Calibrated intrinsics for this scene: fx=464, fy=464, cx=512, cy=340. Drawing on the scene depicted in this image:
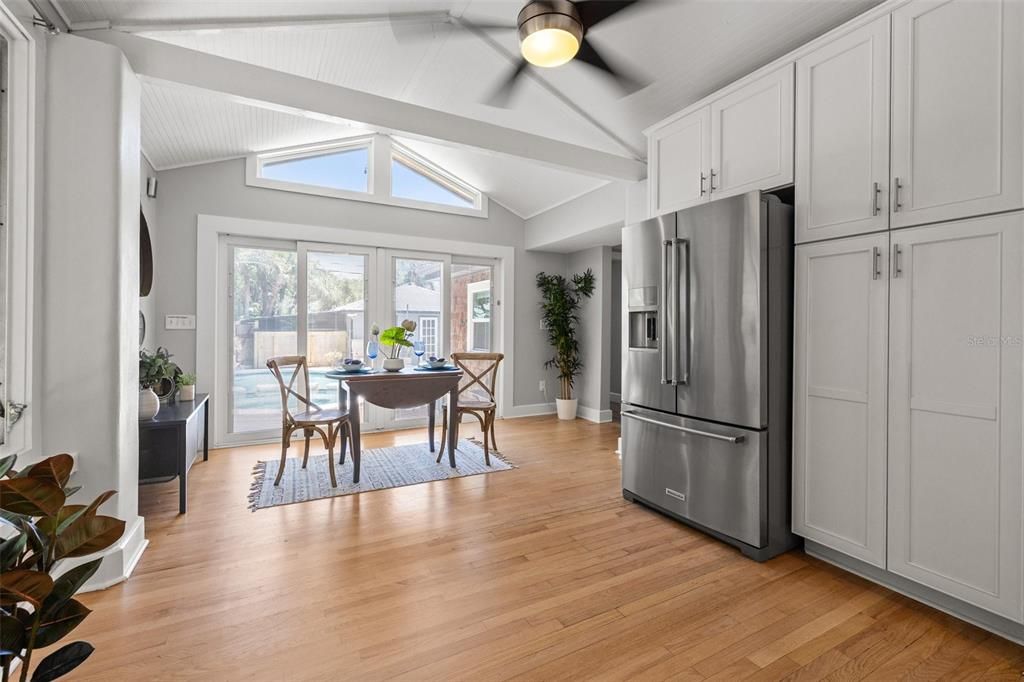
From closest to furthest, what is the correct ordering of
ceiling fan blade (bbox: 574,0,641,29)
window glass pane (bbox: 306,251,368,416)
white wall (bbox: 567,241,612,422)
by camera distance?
ceiling fan blade (bbox: 574,0,641,29), window glass pane (bbox: 306,251,368,416), white wall (bbox: 567,241,612,422)

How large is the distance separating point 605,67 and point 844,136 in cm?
112

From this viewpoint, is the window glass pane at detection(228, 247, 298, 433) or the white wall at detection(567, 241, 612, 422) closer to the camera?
the window glass pane at detection(228, 247, 298, 433)

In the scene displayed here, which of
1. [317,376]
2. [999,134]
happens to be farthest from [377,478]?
[999,134]

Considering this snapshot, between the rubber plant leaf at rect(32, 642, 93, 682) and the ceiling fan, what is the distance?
219 centimetres

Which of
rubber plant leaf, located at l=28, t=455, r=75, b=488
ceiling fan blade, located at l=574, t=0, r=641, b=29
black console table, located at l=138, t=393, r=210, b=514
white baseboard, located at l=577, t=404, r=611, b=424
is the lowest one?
white baseboard, located at l=577, t=404, r=611, b=424

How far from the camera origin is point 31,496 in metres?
0.81

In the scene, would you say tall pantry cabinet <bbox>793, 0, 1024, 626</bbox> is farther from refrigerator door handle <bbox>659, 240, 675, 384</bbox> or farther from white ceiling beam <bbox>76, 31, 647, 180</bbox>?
white ceiling beam <bbox>76, 31, 647, 180</bbox>

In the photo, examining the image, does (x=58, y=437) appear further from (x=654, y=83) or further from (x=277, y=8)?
(x=654, y=83)

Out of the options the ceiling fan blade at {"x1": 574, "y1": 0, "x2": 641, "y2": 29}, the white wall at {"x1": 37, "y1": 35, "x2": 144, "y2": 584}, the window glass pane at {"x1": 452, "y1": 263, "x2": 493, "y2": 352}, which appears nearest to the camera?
the ceiling fan blade at {"x1": 574, "y1": 0, "x2": 641, "y2": 29}

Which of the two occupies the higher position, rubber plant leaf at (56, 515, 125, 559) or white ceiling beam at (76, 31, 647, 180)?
white ceiling beam at (76, 31, 647, 180)

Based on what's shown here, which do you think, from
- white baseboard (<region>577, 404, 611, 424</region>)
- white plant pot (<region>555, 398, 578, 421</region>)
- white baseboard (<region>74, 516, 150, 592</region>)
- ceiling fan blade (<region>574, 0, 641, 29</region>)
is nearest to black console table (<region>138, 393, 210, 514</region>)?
white baseboard (<region>74, 516, 150, 592</region>)

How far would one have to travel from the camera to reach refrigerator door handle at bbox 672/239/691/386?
2.54 m

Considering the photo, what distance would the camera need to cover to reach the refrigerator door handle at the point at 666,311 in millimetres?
2613

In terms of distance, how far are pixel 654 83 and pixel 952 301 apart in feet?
6.39
